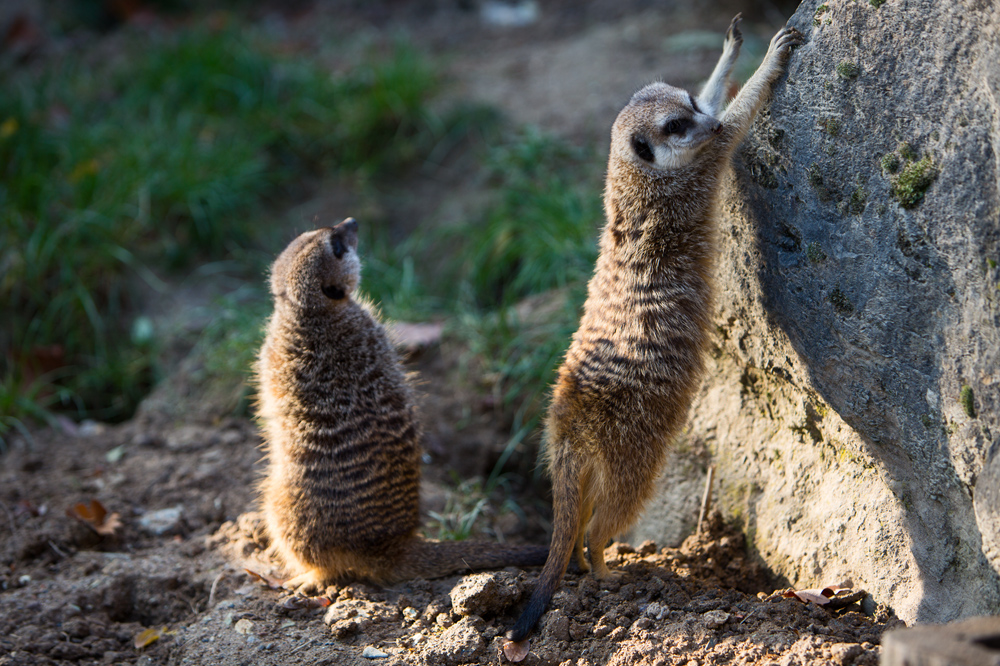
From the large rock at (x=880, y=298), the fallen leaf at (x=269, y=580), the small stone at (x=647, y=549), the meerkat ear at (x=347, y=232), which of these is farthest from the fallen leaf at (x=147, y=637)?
the large rock at (x=880, y=298)

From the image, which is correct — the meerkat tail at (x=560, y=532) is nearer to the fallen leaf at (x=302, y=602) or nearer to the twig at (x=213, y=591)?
the fallen leaf at (x=302, y=602)

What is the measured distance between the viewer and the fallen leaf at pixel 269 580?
239cm

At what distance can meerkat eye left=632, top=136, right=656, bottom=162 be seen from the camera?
2.18m

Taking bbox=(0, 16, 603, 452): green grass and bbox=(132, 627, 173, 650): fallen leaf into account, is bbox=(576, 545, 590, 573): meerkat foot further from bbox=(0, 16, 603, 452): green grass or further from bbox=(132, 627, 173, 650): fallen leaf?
bbox=(132, 627, 173, 650): fallen leaf

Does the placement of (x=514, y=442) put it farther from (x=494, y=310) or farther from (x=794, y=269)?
(x=794, y=269)

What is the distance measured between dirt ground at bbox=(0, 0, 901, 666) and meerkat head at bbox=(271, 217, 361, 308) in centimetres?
53

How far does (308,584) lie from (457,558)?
0.43 meters

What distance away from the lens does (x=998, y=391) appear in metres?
1.56

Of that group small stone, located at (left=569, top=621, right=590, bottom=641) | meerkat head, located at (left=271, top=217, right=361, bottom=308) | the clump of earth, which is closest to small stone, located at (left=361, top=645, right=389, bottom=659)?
the clump of earth

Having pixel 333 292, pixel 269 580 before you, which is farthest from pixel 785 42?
pixel 269 580

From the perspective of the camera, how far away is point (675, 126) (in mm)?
2139

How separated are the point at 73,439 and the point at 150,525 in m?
0.80

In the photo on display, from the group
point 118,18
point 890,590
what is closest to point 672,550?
point 890,590

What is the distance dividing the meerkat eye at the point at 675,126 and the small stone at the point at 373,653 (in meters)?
1.49
